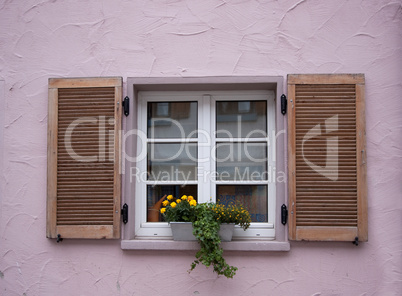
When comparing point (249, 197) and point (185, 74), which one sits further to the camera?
point (249, 197)

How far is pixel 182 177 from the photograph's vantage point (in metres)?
3.38

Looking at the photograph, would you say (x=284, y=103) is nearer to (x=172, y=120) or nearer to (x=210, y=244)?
(x=172, y=120)

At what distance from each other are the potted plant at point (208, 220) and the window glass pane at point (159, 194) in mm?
120

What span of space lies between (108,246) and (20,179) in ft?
3.15

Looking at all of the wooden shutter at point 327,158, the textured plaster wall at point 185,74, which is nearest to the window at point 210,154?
the wooden shutter at point 327,158

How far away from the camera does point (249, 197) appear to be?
131 inches

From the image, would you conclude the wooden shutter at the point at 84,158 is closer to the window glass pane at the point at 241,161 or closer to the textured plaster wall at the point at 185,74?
the textured plaster wall at the point at 185,74

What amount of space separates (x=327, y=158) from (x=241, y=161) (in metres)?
0.74

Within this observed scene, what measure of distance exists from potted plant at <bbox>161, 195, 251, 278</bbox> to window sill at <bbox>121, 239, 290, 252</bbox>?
107mm

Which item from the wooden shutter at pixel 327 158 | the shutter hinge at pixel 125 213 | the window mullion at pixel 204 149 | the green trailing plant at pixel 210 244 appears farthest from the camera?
the window mullion at pixel 204 149

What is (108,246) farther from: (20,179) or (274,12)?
(274,12)

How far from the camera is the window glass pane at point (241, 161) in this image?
11.0 feet

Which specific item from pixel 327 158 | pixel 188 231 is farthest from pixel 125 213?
pixel 327 158

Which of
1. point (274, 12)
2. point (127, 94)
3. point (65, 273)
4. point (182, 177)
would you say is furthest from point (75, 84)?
point (274, 12)
